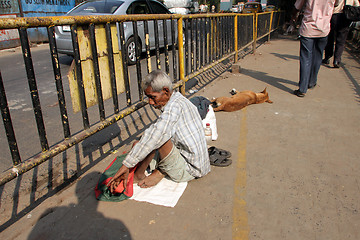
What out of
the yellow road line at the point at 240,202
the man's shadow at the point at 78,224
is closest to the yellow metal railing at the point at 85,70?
the man's shadow at the point at 78,224

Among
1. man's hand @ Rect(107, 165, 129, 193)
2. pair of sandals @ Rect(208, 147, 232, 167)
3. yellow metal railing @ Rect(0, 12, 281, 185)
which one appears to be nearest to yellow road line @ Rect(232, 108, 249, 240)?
pair of sandals @ Rect(208, 147, 232, 167)

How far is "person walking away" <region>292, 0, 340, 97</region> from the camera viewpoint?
5168mm

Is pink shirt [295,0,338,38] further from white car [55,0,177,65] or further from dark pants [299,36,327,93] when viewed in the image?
white car [55,0,177,65]

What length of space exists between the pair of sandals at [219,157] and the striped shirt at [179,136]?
0.22 metres

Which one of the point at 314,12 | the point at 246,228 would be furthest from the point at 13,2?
the point at 246,228

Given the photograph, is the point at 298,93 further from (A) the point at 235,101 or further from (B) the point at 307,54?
(A) the point at 235,101

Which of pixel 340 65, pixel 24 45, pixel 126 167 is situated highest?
pixel 24 45

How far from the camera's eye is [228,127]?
4223mm

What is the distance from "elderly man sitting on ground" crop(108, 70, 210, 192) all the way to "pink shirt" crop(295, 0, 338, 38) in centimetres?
366

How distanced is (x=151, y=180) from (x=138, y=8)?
696 cm

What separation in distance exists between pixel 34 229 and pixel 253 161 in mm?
2194

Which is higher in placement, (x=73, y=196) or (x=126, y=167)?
(x=126, y=167)

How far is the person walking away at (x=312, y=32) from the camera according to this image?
17.0 ft

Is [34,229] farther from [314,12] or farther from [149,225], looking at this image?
[314,12]
